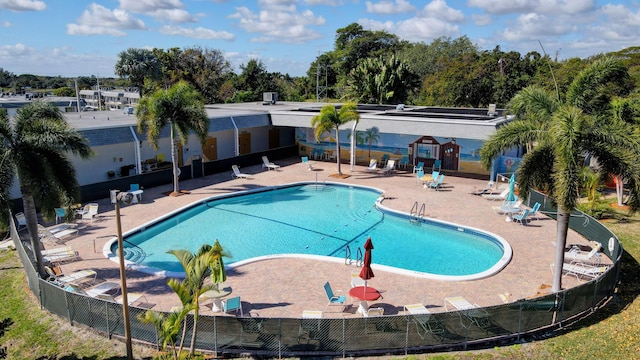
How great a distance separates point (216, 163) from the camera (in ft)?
91.0

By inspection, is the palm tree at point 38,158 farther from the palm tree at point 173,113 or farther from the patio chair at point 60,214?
the palm tree at point 173,113

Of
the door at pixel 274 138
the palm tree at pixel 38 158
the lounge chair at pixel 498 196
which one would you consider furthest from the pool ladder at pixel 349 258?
the door at pixel 274 138

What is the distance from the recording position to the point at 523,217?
18406 millimetres

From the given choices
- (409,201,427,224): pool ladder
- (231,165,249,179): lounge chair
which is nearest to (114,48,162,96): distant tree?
(231,165,249,179): lounge chair

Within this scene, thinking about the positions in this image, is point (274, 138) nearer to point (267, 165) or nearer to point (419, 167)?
point (267, 165)

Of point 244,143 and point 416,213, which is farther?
point 244,143

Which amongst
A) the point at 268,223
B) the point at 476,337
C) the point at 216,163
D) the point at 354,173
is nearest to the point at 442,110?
the point at 354,173

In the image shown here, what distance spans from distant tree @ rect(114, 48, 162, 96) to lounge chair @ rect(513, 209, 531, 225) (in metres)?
47.3

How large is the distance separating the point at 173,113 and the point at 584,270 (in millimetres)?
18000

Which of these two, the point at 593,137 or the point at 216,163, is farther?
the point at 216,163

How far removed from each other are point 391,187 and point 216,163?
10.8 meters

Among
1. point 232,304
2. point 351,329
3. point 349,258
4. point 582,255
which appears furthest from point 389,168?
point 351,329

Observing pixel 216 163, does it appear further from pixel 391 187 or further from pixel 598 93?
pixel 598 93

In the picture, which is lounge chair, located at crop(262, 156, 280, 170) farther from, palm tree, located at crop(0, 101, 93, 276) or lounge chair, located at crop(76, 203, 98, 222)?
palm tree, located at crop(0, 101, 93, 276)
